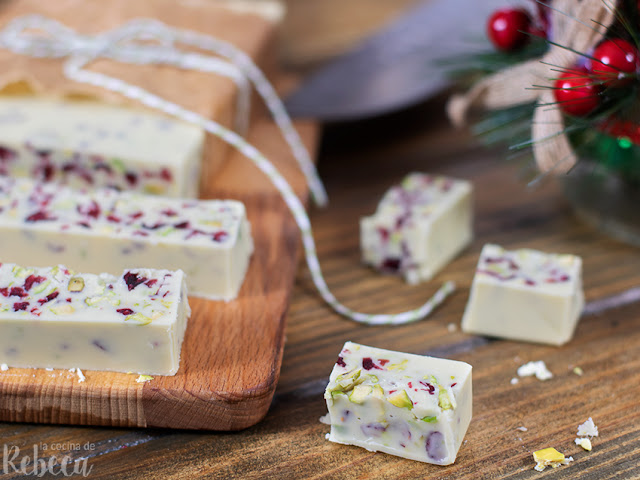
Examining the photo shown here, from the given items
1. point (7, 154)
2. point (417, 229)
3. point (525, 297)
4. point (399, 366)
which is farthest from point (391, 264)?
point (7, 154)

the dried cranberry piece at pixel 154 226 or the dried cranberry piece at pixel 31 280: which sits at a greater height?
the dried cranberry piece at pixel 154 226

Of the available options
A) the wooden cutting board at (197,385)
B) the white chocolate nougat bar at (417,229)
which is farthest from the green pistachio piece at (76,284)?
the white chocolate nougat bar at (417,229)

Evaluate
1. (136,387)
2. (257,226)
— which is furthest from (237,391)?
(257,226)

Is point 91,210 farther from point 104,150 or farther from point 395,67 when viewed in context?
point 395,67

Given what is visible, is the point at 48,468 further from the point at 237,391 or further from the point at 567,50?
the point at 567,50

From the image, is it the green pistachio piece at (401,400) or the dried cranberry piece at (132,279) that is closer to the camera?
the green pistachio piece at (401,400)

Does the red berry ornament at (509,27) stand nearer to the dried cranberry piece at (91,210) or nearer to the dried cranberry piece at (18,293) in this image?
the dried cranberry piece at (91,210)

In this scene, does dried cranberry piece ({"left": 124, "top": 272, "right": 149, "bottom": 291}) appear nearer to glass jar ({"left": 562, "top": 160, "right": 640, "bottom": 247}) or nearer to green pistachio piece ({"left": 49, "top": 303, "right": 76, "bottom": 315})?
green pistachio piece ({"left": 49, "top": 303, "right": 76, "bottom": 315})
